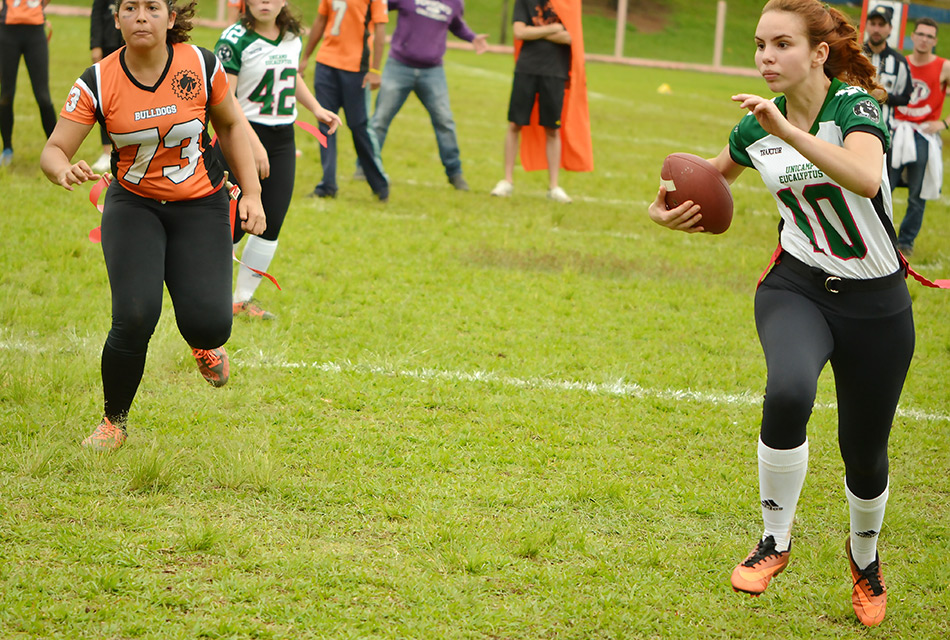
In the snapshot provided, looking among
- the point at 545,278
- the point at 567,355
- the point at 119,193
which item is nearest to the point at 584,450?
the point at 567,355

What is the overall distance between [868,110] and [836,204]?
1.09ft

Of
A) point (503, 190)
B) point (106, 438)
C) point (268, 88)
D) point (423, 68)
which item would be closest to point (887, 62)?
point (503, 190)

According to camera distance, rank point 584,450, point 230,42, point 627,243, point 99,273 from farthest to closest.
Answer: point 627,243, point 99,273, point 230,42, point 584,450

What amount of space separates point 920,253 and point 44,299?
805 cm

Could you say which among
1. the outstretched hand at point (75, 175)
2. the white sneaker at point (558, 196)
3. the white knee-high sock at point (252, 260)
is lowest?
the white sneaker at point (558, 196)

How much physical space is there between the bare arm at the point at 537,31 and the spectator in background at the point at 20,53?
16.5 feet

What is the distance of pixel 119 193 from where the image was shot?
4426 mm

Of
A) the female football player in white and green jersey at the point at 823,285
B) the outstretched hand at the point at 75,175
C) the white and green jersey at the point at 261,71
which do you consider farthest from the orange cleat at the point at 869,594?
the white and green jersey at the point at 261,71

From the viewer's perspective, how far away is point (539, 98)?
11141 mm

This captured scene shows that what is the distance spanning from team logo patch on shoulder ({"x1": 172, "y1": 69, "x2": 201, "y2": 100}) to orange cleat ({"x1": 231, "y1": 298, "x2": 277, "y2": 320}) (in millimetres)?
2484

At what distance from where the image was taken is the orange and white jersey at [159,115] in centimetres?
414

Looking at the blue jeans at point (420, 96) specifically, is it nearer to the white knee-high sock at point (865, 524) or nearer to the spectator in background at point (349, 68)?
the spectator in background at point (349, 68)

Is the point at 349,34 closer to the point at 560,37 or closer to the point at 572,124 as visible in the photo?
the point at 560,37

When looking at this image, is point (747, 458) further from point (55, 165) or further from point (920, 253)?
point (920, 253)
